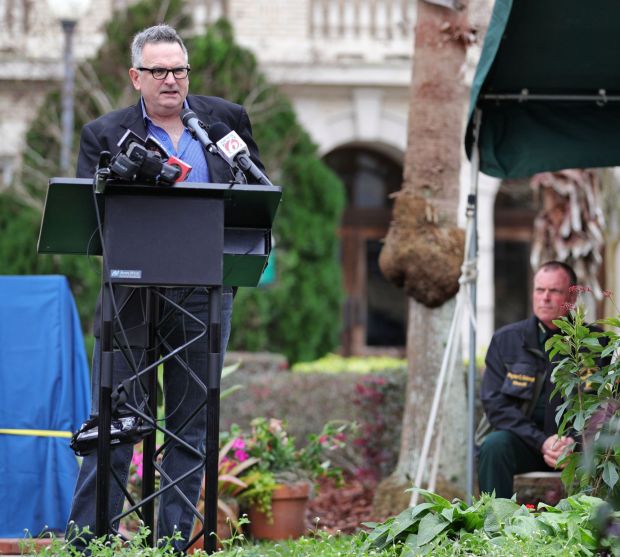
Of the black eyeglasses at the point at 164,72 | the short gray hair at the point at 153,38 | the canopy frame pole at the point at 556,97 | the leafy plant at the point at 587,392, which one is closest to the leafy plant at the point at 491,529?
the leafy plant at the point at 587,392

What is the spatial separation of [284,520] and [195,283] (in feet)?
9.58

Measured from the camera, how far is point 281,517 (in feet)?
22.0

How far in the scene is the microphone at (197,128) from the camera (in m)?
4.24

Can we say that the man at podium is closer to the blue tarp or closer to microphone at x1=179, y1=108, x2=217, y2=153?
microphone at x1=179, y1=108, x2=217, y2=153

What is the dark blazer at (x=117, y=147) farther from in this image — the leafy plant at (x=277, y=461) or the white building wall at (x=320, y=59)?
the white building wall at (x=320, y=59)

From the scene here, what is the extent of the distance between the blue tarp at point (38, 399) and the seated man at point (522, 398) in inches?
80.4

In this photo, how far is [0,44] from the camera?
1641 cm

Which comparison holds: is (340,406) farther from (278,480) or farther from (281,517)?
(281,517)

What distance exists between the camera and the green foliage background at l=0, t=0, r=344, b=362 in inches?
546

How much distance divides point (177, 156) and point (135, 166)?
629 millimetres

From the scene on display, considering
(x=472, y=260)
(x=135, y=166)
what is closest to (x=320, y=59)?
(x=472, y=260)

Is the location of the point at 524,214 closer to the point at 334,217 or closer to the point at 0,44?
the point at 334,217

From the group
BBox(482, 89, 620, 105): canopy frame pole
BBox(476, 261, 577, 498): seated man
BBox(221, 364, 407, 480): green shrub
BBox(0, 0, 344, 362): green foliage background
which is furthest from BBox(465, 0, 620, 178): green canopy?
BBox(0, 0, 344, 362): green foliage background

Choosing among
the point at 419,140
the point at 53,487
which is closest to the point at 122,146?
the point at 53,487
